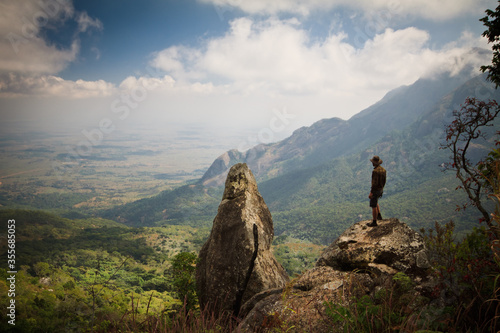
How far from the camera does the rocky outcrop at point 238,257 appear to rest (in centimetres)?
1223

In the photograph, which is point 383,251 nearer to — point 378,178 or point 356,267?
A: point 356,267

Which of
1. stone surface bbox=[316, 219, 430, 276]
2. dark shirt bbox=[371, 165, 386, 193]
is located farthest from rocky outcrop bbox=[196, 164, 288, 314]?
dark shirt bbox=[371, 165, 386, 193]

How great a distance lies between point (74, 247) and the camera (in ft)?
253

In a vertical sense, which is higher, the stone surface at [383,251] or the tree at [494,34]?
the tree at [494,34]

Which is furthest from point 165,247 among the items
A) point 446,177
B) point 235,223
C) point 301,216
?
point 446,177

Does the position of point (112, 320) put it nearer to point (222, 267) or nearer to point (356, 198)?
point (222, 267)

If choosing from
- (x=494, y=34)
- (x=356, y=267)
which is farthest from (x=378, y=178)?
(x=494, y=34)

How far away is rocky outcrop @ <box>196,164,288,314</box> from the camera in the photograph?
40.1 feet

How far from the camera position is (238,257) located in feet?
42.3

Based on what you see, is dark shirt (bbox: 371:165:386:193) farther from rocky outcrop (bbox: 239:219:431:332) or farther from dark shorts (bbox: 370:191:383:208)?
rocky outcrop (bbox: 239:219:431:332)

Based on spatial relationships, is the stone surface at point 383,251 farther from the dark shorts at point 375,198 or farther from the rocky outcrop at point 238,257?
the rocky outcrop at point 238,257

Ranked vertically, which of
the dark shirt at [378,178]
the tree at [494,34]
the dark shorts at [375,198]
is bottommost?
the dark shorts at [375,198]

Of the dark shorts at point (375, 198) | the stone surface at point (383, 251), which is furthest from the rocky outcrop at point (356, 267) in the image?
the dark shorts at point (375, 198)

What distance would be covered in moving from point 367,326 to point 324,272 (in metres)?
4.22
